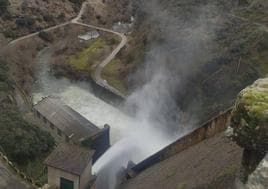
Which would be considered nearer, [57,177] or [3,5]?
[57,177]

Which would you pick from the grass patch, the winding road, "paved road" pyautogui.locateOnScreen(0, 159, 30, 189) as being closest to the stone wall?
"paved road" pyautogui.locateOnScreen(0, 159, 30, 189)

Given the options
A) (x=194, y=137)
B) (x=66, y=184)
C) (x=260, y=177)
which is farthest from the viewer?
(x=66, y=184)

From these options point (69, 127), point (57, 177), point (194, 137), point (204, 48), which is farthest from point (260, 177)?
point (204, 48)

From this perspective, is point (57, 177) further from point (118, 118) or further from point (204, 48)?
point (204, 48)

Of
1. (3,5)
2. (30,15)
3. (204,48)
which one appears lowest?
(30,15)

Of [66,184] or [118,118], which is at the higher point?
[66,184]

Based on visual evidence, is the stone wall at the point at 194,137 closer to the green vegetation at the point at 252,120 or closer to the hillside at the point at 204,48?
the green vegetation at the point at 252,120

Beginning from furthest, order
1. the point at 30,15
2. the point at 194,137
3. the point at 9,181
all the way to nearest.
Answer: the point at 30,15, the point at 9,181, the point at 194,137

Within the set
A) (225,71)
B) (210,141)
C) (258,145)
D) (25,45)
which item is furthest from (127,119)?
(258,145)
